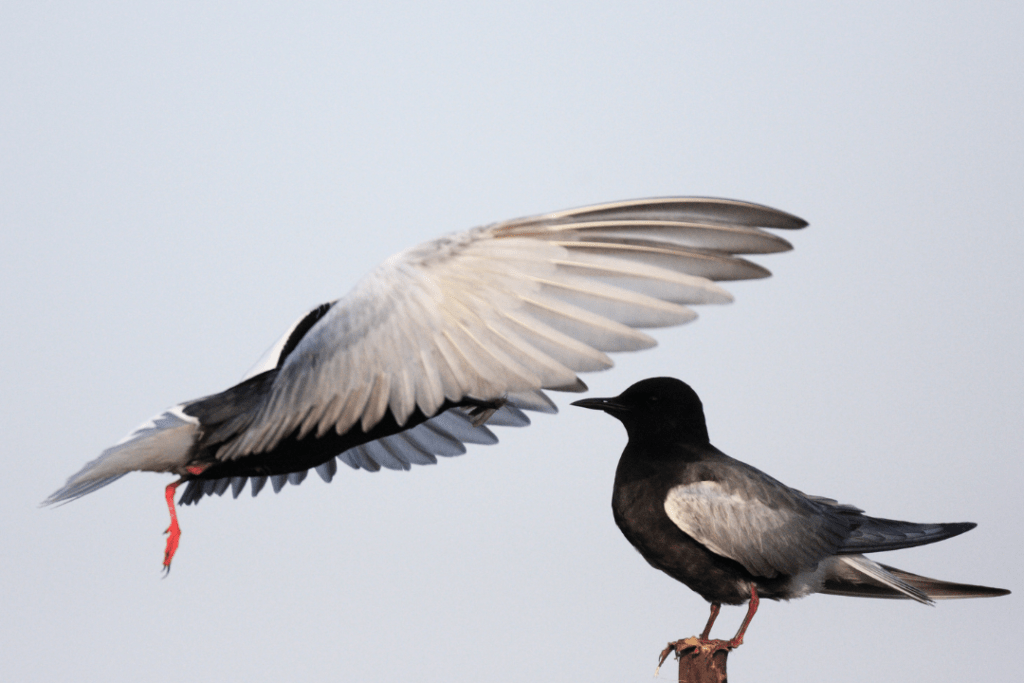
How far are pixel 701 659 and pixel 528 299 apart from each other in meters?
1.53

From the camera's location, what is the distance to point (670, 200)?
80.7 inches

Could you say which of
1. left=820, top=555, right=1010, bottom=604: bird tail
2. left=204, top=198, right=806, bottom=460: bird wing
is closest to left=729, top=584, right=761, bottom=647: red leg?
left=820, top=555, right=1010, bottom=604: bird tail

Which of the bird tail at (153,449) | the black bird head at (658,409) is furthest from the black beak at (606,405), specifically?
the bird tail at (153,449)

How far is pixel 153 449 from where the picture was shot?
2525 mm

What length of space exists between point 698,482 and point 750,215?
4.28 ft

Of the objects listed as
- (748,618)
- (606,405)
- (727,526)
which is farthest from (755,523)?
(606,405)

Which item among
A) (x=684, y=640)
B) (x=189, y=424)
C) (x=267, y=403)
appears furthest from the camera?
(x=684, y=640)

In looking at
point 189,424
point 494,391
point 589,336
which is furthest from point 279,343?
point 589,336

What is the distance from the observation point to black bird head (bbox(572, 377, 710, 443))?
3.21 meters

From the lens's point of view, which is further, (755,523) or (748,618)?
(755,523)

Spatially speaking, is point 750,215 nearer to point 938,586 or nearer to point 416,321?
point 416,321

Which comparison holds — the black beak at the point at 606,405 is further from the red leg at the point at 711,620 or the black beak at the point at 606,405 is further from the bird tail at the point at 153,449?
the bird tail at the point at 153,449

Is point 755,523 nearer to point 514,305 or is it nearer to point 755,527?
point 755,527

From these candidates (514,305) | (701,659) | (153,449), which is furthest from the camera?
(701,659)
